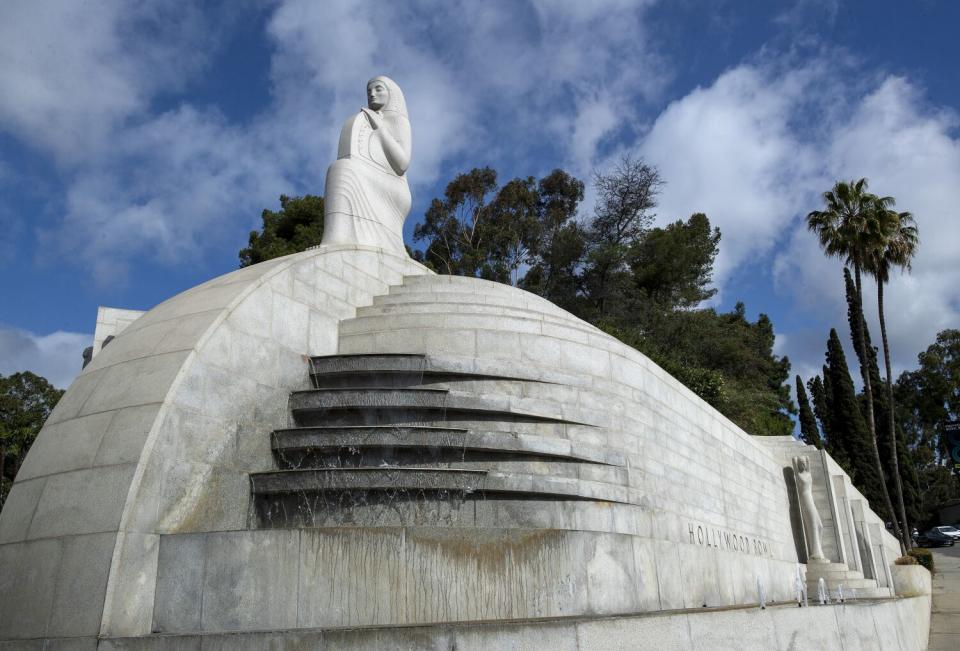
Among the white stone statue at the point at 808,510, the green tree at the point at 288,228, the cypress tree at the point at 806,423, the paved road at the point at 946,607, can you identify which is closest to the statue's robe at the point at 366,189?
the paved road at the point at 946,607

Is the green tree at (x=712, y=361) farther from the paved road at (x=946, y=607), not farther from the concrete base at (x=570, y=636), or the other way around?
the concrete base at (x=570, y=636)

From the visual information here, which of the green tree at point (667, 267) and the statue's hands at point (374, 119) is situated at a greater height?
the green tree at point (667, 267)

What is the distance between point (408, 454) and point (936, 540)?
149 ft

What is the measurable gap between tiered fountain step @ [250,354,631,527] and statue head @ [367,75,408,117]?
22.8 ft

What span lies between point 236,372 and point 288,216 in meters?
25.5

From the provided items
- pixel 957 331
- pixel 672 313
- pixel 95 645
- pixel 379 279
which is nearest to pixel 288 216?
pixel 672 313

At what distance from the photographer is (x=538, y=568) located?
6238mm

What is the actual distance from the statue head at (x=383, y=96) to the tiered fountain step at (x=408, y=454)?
6.94 m

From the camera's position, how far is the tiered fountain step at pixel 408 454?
747 cm

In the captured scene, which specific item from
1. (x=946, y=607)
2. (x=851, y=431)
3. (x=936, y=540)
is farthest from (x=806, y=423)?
(x=946, y=607)

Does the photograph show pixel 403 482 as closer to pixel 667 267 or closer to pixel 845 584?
pixel 845 584

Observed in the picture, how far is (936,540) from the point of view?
43.1m

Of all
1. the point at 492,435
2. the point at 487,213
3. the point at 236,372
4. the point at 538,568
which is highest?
the point at 487,213

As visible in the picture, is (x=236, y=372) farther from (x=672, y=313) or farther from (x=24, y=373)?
(x=24, y=373)
